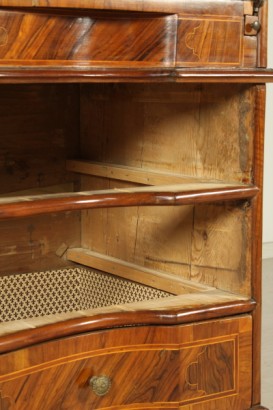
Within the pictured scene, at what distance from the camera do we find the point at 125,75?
1.74 meters

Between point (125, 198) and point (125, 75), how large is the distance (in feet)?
0.81

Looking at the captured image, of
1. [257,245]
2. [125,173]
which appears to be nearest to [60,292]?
[125,173]

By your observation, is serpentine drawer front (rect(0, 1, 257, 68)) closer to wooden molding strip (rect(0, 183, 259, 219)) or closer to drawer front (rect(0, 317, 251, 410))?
wooden molding strip (rect(0, 183, 259, 219))

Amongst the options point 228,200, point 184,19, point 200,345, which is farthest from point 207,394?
point 184,19

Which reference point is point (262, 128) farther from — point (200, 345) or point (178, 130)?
point (200, 345)

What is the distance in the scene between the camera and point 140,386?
1810mm

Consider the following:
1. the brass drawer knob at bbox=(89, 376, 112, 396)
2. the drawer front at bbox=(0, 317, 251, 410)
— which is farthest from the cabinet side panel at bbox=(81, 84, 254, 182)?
the brass drawer knob at bbox=(89, 376, 112, 396)

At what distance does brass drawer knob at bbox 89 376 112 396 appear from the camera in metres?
1.75

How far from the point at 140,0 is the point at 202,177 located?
1.68 feet

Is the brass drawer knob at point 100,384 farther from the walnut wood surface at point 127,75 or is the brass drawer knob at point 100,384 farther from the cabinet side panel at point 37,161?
the cabinet side panel at point 37,161

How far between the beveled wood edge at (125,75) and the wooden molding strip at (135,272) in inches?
20.0

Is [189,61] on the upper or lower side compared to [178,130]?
upper

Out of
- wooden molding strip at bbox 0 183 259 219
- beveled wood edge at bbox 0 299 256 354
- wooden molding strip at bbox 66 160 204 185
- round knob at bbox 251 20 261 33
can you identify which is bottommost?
beveled wood edge at bbox 0 299 256 354

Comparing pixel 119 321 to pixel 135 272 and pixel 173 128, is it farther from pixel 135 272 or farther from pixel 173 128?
pixel 173 128
